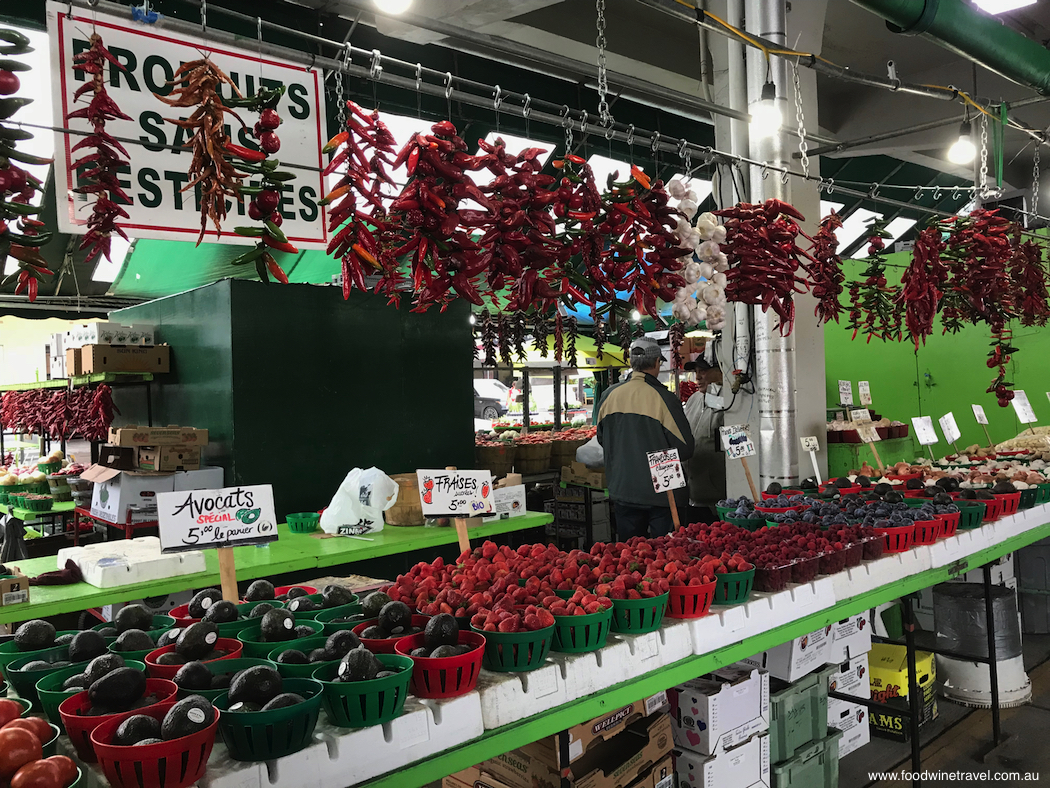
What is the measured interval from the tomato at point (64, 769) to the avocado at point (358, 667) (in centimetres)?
52

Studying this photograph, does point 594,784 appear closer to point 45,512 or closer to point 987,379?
point 45,512

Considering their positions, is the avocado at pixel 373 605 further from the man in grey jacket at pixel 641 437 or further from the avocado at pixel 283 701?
the man in grey jacket at pixel 641 437

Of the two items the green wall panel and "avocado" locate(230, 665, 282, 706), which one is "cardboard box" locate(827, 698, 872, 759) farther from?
the green wall panel

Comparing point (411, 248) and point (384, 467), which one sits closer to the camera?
point (411, 248)

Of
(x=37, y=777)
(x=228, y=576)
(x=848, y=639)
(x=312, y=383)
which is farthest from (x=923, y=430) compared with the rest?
(x=37, y=777)

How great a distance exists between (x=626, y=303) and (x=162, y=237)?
210 centimetres

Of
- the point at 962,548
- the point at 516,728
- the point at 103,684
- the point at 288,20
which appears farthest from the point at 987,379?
the point at 103,684

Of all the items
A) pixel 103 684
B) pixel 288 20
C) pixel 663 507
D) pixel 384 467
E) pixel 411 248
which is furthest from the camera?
pixel 288 20

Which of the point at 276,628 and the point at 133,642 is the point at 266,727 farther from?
the point at 133,642

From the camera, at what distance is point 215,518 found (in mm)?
2541

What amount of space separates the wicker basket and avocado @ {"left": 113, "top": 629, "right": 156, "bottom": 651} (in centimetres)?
582

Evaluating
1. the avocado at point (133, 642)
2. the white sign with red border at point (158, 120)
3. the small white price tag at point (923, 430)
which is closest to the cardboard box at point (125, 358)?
the white sign with red border at point (158, 120)

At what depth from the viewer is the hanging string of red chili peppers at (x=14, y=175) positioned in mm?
1975

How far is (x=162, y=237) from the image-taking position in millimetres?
3396
